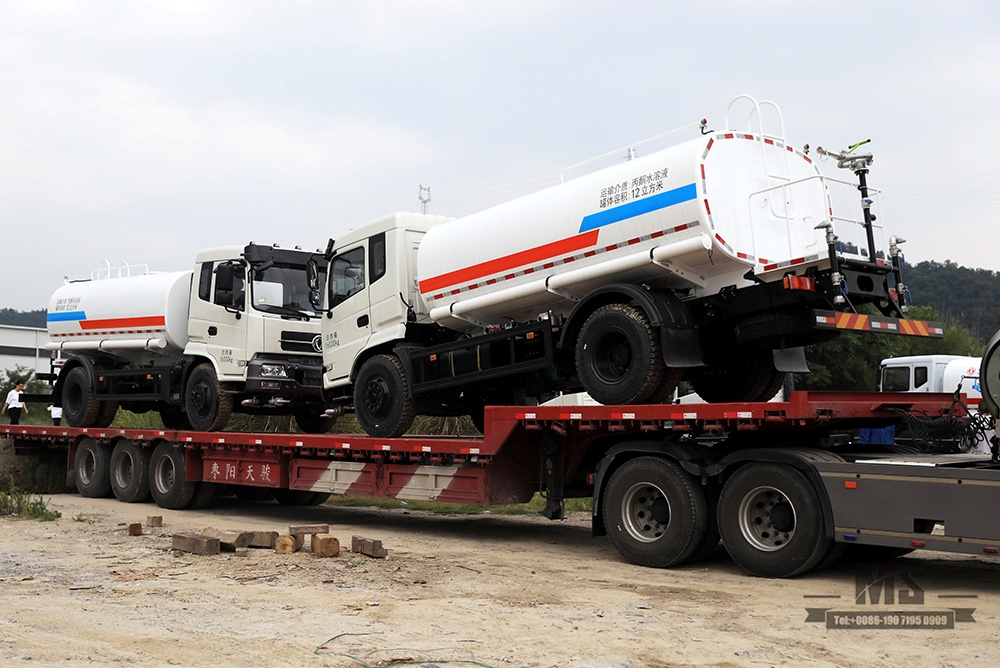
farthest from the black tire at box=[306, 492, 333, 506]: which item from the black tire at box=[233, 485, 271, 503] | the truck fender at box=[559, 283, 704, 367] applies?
the truck fender at box=[559, 283, 704, 367]

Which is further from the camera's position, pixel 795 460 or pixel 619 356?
pixel 619 356

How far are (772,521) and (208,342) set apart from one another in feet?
31.2

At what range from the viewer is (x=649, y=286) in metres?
9.70

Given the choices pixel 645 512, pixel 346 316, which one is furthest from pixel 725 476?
pixel 346 316

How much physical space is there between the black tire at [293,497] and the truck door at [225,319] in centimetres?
235

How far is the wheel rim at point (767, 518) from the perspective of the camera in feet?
26.7

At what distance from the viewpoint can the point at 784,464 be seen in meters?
8.09

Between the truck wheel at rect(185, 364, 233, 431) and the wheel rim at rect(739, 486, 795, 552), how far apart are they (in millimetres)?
8712

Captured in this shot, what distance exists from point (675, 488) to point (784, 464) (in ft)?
3.35

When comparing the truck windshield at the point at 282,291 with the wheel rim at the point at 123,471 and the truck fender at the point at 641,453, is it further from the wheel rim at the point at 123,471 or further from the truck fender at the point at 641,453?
the truck fender at the point at 641,453

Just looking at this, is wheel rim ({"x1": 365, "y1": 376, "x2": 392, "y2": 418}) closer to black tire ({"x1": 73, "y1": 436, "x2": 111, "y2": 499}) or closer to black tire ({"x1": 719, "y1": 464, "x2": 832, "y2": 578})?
black tire ({"x1": 719, "y1": 464, "x2": 832, "y2": 578})

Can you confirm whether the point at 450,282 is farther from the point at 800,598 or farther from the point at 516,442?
the point at 800,598

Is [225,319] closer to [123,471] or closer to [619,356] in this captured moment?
[123,471]

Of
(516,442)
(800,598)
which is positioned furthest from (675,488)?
(516,442)
